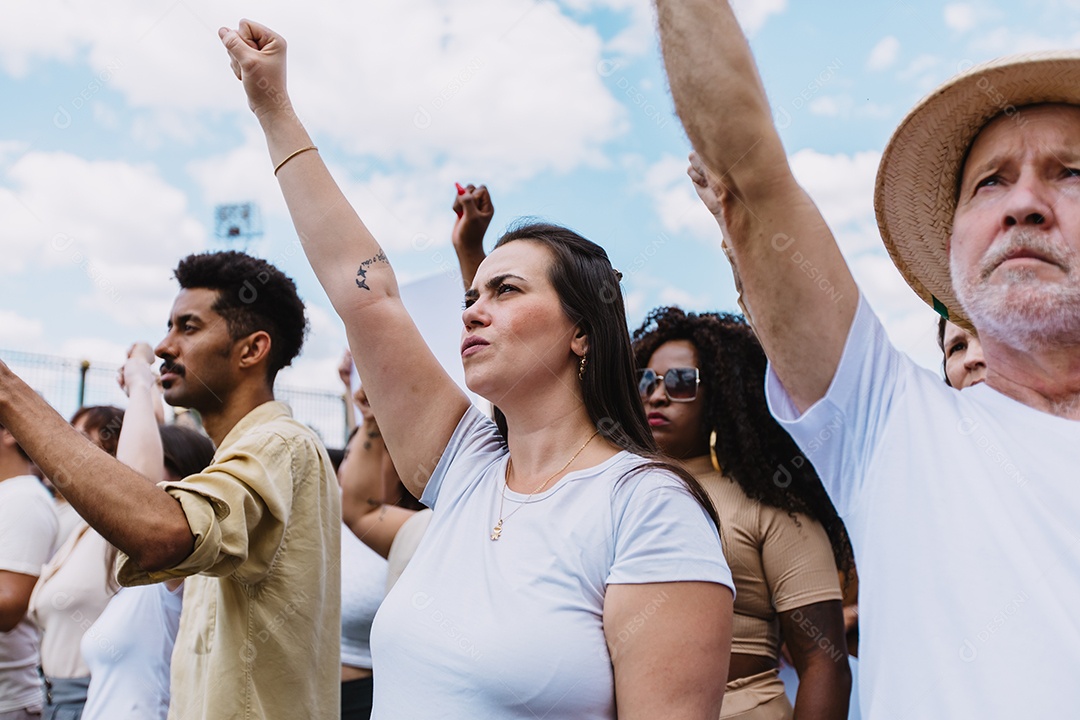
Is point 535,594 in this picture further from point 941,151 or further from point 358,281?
point 941,151

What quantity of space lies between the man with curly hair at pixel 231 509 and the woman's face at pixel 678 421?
42.1 inches

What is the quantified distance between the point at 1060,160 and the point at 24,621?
12.9ft

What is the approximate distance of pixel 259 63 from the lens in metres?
2.20

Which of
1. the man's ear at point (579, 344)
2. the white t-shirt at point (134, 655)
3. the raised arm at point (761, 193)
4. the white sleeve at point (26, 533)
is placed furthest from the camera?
the white sleeve at point (26, 533)

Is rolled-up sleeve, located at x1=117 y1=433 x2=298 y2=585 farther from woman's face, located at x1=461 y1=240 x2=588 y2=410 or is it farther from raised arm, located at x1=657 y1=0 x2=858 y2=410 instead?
raised arm, located at x1=657 y1=0 x2=858 y2=410

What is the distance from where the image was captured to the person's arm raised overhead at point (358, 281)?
6.84 ft

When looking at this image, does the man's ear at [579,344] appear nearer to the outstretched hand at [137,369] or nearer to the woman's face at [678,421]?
the woman's face at [678,421]

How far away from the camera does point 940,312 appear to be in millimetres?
2066

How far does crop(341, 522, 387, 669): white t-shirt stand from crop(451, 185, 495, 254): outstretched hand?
1.72 meters

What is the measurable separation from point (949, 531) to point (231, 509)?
1589 millimetres

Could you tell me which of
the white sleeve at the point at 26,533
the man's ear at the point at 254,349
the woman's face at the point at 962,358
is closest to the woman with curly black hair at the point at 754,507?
the woman's face at the point at 962,358

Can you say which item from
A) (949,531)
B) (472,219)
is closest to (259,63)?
(472,219)

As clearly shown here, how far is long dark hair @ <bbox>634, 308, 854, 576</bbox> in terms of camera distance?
9.61 ft

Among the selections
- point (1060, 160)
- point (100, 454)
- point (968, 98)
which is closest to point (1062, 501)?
point (1060, 160)
